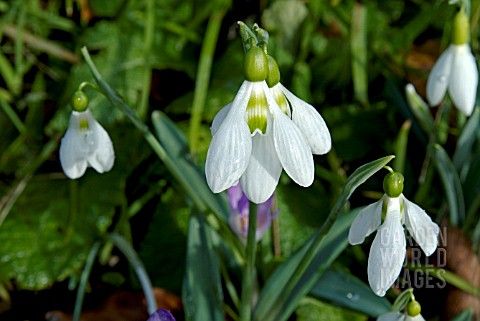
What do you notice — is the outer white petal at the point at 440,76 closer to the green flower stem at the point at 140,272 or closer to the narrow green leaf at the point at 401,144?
the narrow green leaf at the point at 401,144

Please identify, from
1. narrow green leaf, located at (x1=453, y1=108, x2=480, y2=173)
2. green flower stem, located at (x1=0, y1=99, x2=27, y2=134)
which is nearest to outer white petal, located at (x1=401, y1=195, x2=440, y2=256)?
narrow green leaf, located at (x1=453, y1=108, x2=480, y2=173)

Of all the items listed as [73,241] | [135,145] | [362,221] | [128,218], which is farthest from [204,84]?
[362,221]

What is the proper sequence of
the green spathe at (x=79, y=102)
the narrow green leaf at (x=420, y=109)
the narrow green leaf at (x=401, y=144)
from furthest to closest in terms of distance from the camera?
1. the narrow green leaf at (x=420, y=109)
2. the narrow green leaf at (x=401, y=144)
3. the green spathe at (x=79, y=102)

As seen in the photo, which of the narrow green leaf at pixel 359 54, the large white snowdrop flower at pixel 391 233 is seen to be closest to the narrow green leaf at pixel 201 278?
the large white snowdrop flower at pixel 391 233

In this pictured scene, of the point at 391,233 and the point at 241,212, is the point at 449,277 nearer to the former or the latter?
the point at 241,212

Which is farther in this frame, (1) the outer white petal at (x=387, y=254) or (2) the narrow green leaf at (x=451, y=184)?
(2) the narrow green leaf at (x=451, y=184)

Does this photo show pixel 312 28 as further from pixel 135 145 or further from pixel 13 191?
pixel 13 191

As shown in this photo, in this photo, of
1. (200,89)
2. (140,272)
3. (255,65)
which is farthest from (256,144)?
(200,89)
